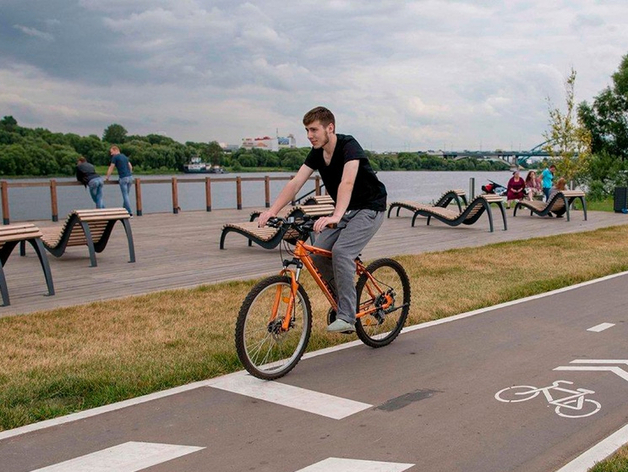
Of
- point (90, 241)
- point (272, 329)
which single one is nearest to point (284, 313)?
point (272, 329)

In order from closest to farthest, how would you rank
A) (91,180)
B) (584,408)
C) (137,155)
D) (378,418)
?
(378,418), (584,408), (91,180), (137,155)

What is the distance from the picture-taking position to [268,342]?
521cm

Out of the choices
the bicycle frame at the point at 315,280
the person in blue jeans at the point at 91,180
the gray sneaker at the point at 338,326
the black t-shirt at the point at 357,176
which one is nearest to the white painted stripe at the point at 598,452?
the gray sneaker at the point at 338,326

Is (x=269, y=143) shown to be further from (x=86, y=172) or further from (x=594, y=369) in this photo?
(x=594, y=369)

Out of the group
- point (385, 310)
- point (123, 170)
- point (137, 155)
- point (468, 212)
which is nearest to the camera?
point (385, 310)

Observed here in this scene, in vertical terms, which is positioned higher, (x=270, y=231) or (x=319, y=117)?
(x=319, y=117)

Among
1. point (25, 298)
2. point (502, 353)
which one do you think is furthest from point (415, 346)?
point (25, 298)

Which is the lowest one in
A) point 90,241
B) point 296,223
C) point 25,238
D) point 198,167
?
point 90,241

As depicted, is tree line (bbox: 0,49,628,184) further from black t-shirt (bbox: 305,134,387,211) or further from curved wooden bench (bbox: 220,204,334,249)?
black t-shirt (bbox: 305,134,387,211)

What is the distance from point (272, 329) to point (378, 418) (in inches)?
44.0

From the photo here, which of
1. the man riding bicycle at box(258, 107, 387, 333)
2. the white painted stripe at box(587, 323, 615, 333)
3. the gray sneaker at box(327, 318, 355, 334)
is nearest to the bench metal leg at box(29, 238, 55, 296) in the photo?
the man riding bicycle at box(258, 107, 387, 333)

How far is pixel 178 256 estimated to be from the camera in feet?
39.5

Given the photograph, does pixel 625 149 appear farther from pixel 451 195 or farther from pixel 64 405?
pixel 64 405

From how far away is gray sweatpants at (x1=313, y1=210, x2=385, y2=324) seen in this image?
18.2 feet
